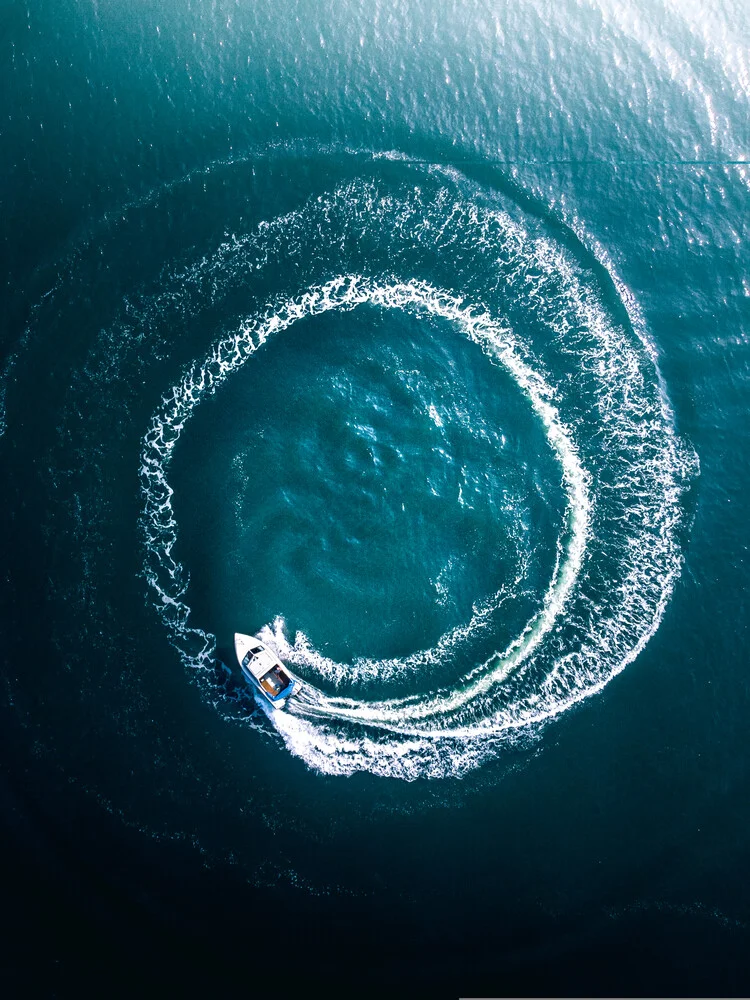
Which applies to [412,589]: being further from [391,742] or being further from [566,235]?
[566,235]

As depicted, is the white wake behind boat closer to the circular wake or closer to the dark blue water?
the circular wake

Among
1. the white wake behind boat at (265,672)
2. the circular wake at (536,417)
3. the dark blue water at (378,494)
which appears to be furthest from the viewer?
the circular wake at (536,417)

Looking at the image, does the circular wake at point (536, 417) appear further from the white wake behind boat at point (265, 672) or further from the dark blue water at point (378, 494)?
the white wake behind boat at point (265, 672)

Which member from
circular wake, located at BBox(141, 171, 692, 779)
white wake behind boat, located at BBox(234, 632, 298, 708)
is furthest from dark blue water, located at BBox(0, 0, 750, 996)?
white wake behind boat, located at BBox(234, 632, 298, 708)

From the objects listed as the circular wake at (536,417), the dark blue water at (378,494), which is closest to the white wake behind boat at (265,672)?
the circular wake at (536,417)

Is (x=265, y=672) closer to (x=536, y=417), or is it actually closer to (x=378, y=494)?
(x=378, y=494)

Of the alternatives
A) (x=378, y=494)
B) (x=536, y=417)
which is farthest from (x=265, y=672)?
(x=536, y=417)
